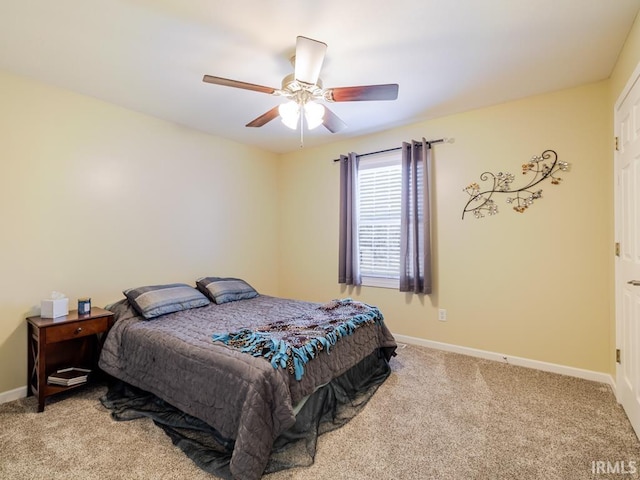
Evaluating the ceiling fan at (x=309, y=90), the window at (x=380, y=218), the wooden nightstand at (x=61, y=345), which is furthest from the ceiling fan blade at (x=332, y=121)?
the wooden nightstand at (x=61, y=345)

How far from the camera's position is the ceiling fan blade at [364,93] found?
208cm

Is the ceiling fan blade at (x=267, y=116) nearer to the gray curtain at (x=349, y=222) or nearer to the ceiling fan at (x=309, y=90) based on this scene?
the ceiling fan at (x=309, y=90)

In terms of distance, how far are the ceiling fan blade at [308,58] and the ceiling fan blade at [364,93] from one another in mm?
185

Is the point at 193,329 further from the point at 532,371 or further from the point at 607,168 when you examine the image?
the point at 607,168

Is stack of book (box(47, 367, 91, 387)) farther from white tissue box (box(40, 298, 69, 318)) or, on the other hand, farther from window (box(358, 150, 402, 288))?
window (box(358, 150, 402, 288))

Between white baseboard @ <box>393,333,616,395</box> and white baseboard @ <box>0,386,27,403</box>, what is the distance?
350 cm

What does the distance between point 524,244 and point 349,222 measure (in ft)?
6.15

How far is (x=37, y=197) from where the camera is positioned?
2.63 metres

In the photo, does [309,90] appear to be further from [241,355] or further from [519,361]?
[519,361]

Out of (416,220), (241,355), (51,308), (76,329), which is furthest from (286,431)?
(416,220)

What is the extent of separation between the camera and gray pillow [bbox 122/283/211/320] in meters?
2.78

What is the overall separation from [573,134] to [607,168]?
1.32ft

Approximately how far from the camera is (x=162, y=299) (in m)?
2.91

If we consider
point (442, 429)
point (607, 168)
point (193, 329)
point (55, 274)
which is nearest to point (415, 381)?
point (442, 429)
